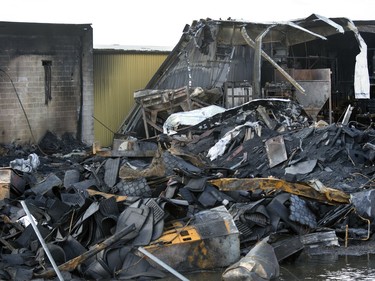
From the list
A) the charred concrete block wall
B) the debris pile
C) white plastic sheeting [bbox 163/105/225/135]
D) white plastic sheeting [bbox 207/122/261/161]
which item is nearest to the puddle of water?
the debris pile

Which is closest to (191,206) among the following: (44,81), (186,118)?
(186,118)

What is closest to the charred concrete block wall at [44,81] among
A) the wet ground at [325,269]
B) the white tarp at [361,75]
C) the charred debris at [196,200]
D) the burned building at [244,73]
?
the charred debris at [196,200]

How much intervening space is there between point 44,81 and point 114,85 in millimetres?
3191

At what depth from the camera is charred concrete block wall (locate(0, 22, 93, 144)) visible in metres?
21.8

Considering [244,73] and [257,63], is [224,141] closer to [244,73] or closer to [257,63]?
[257,63]

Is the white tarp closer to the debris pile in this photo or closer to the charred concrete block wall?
the debris pile

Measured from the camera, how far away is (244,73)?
24.6 m

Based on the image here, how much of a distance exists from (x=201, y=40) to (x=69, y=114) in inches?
175

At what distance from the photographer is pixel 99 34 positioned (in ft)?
112

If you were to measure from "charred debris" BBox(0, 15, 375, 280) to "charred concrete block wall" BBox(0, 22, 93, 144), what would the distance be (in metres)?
0.88

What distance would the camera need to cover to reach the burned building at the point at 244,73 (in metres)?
23.1

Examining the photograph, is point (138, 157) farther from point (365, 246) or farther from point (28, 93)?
point (28, 93)

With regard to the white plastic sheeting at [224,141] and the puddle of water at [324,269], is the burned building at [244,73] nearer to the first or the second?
the white plastic sheeting at [224,141]

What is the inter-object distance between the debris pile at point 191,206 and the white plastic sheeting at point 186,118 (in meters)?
2.26
